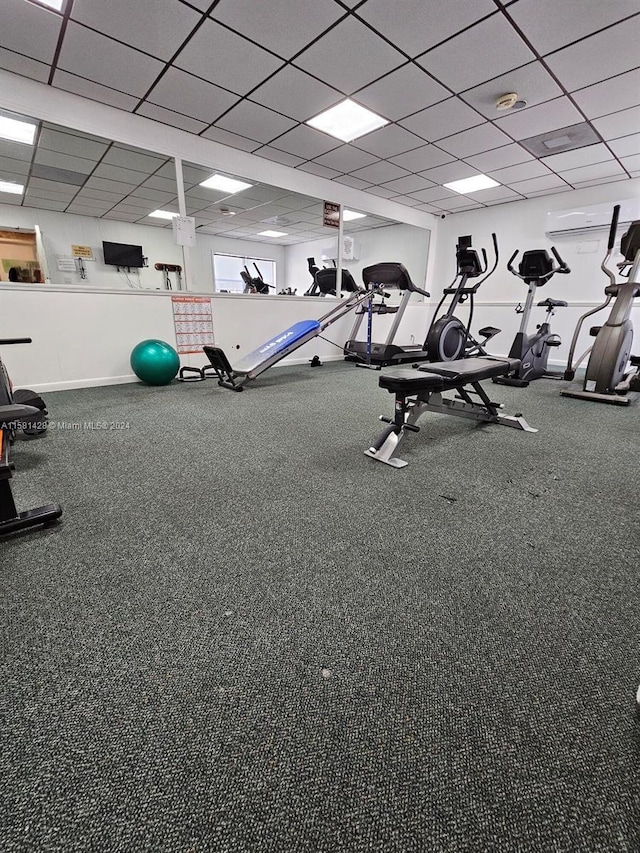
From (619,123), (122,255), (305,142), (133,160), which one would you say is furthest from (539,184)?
(122,255)

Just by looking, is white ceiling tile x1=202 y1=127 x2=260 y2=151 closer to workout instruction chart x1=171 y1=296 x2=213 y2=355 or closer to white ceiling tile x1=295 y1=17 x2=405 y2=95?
white ceiling tile x1=295 y1=17 x2=405 y2=95

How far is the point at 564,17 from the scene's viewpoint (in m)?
2.44

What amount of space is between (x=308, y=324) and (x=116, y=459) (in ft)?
8.85

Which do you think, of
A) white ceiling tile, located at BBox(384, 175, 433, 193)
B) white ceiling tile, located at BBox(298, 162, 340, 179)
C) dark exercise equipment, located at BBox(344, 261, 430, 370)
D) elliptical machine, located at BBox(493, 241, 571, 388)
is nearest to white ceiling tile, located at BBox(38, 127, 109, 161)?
white ceiling tile, located at BBox(298, 162, 340, 179)

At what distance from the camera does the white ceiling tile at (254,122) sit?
3611 mm

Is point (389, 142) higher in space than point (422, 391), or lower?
higher

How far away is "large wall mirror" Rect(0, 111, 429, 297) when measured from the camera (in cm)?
478

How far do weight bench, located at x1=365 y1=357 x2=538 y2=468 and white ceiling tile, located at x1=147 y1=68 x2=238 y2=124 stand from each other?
3.18 m

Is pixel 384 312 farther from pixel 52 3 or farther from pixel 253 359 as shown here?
pixel 52 3

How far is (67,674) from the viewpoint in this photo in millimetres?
893

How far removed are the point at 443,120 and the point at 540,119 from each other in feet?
3.17

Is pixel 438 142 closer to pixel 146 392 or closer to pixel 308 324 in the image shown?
pixel 308 324

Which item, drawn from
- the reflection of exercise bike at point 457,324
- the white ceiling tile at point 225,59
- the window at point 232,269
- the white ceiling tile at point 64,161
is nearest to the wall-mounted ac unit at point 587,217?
the reflection of exercise bike at point 457,324

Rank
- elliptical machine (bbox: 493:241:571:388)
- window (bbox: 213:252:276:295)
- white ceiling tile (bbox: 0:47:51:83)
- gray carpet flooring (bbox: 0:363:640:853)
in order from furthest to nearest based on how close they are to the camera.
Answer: window (bbox: 213:252:276:295), elliptical machine (bbox: 493:241:571:388), white ceiling tile (bbox: 0:47:51:83), gray carpet flooring (bbox: 0:363:640:853)
